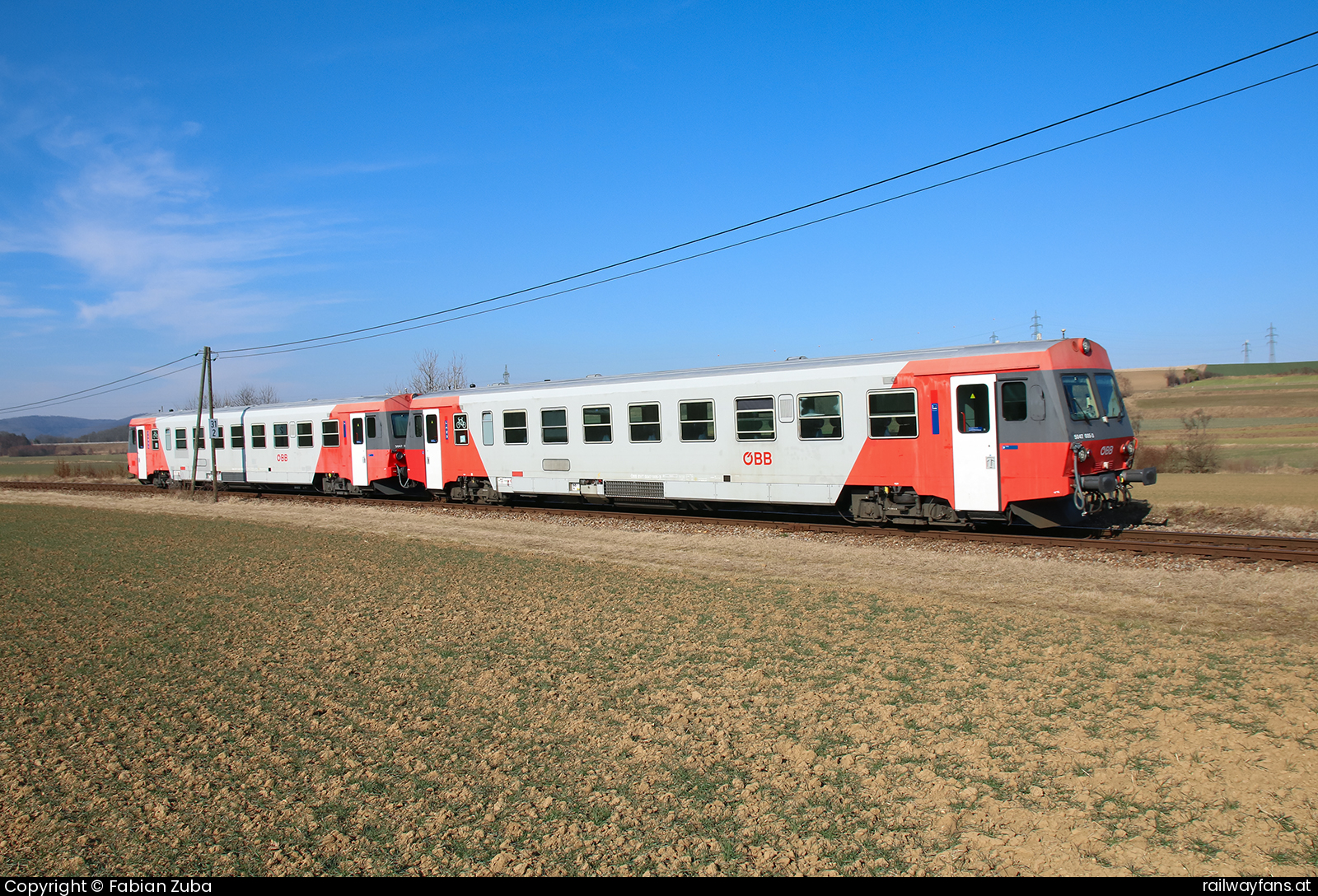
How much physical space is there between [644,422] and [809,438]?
3888 millimetres

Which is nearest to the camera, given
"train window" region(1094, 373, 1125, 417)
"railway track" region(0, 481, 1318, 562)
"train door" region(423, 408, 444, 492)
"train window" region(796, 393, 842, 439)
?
"railway track" region(0, 481, 1318, 562)

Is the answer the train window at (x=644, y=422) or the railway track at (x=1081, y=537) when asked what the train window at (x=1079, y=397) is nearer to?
A: the railway track at (x=1081, y=537)

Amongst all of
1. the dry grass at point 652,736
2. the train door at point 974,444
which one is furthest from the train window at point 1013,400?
the dry grass at point 652,736

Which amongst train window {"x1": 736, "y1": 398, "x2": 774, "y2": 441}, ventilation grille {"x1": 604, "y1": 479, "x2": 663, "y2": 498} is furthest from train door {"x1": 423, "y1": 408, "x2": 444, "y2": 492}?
train window {"x1": 736, "y1": 398, "x2": 774, "y2": 441}

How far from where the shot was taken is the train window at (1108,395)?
12.2 meters

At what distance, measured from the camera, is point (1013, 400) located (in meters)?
11.9

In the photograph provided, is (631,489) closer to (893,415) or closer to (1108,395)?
(893,415)

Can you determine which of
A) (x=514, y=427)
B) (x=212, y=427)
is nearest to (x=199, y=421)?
(x=212, y=427)

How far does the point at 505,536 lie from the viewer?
50.5 ft

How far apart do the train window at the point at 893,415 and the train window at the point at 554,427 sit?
7.46 m

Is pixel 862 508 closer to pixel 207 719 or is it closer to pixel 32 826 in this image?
pixel 207 719

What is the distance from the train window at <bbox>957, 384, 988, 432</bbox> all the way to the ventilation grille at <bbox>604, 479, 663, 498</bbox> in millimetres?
6467

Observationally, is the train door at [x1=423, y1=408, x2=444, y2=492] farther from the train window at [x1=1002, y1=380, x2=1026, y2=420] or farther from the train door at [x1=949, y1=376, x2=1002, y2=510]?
the train window at [x1=1002, y1=380, x2=1026, y2=420]

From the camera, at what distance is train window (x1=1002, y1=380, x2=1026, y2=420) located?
464 inches
